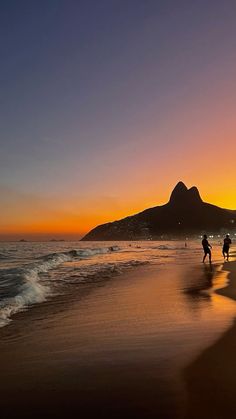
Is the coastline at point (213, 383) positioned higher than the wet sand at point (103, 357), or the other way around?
the coastline at point (213, 383)

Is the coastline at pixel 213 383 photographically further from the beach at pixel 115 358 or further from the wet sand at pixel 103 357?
the wet sand at pixel 103 357

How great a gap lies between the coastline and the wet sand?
14cm

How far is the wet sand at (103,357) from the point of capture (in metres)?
4.59

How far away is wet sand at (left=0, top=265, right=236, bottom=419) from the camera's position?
4.59m

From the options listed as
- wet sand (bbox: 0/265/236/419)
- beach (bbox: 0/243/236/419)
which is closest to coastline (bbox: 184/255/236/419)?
beach (bbox: 0/243/236/419)

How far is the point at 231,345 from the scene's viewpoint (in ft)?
22.5

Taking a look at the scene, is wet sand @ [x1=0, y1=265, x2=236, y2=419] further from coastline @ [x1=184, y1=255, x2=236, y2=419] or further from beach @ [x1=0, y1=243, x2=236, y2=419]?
coastline @ [x1=184, y1=255, x2=236, y2=419]

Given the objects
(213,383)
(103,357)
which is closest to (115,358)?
(103,357)

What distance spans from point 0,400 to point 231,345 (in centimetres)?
409

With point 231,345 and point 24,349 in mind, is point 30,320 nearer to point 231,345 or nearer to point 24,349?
point 24,349

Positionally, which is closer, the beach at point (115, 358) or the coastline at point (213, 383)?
the coastline at point (213, 383)

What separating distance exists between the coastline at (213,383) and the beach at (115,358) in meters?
0.02

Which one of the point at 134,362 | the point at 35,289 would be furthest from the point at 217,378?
the point at 35,289

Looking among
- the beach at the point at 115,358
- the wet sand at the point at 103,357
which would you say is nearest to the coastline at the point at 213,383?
the beach at the point at 115,358
